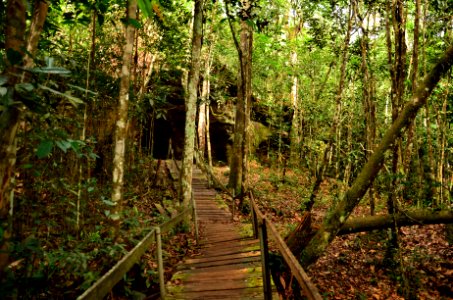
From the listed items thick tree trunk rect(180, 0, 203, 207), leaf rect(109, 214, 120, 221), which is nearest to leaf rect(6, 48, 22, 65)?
leaf rect(109, 214, 120, 221)

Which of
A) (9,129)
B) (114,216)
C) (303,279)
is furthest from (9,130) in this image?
(114,216)

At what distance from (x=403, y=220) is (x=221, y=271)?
4.04 meters

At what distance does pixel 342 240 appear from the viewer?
1145cm

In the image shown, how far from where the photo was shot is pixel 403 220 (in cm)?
743

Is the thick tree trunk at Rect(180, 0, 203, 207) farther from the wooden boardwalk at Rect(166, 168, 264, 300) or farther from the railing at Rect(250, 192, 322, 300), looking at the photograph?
the railing at Rect(250, 192, 322, 300)

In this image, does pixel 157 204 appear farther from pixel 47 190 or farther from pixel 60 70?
pixel 60 70

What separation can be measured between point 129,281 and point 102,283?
2.71 meters

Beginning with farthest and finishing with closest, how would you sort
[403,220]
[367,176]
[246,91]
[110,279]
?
[246,91]
[403,220]
[367,176]
[110,279]

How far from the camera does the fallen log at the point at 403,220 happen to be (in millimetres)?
7242

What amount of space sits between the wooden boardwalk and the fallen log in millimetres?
2192

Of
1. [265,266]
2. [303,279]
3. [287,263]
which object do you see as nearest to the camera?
[303,279]

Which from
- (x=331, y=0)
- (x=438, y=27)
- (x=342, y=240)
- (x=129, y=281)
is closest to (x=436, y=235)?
(x=342, y=240)

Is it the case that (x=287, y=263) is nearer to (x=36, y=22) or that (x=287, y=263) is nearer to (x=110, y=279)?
(x=110, y=279)

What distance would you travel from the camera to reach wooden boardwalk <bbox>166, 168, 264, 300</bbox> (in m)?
5.52
